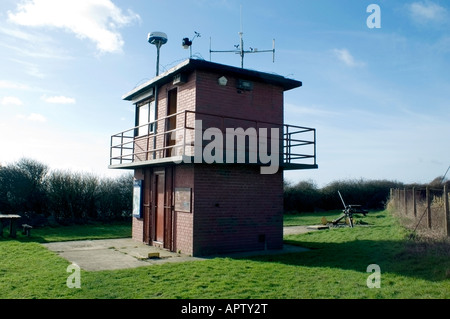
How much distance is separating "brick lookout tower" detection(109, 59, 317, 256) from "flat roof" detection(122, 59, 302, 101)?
0.03 metres

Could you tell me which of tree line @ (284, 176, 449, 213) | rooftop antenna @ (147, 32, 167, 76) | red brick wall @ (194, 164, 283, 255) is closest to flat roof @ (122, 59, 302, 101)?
rooftop antenna @ (147, 32, 167, 76)

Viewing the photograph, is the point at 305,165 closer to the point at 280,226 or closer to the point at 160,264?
the point at 280,226

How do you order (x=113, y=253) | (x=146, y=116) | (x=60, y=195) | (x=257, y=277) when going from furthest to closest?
(x=60, y=195) → (x=146, y=116) → (x=113, y=253) → (x=257, y=277)

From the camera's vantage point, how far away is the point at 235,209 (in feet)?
36.9

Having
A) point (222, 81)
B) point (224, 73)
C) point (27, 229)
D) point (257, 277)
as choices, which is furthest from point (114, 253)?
point (224, 73)

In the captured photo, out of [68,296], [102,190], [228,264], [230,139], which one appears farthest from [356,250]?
[102,190]

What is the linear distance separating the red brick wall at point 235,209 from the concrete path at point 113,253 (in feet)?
1.57

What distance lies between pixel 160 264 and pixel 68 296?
311 cm

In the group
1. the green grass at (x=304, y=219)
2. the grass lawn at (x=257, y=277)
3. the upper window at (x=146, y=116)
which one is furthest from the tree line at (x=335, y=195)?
the grass lawn at (x=257, y=277)

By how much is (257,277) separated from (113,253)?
529cm

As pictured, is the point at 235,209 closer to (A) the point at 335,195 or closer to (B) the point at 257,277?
(B) the point at 257,277

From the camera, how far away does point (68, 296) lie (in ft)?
20.3

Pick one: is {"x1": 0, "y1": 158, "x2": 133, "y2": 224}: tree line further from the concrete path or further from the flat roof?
the flat roof

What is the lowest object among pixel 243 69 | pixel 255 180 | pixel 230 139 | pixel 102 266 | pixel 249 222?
pixel 102 266
